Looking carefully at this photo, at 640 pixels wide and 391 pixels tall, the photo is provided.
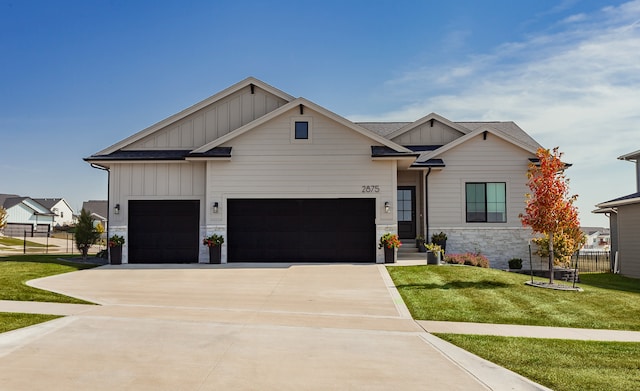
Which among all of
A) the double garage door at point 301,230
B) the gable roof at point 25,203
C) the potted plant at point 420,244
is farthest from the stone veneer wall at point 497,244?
the gable roof at point 25,203

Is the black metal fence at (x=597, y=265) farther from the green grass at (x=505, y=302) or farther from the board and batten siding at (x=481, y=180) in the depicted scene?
the green grass at (x=505, y=302)

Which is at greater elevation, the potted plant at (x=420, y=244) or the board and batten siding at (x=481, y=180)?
the board and batten siding at (x=481, y=180)

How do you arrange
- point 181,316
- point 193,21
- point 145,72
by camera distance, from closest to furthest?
1. point 181,316
2. point 193,21
3. point 145,72

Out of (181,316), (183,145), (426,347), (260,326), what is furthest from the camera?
(183,145)

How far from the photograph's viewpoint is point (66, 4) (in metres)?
17.3

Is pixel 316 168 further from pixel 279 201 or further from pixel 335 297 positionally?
pixel 335 297

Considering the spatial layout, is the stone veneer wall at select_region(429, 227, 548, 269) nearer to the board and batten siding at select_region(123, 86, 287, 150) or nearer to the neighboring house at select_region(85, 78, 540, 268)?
the neighboring house at select_region(85, 78, 540, 268)

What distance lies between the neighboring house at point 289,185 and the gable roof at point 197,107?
0.14 feet

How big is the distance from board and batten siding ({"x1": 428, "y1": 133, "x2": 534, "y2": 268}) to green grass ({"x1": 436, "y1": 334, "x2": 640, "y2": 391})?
508 inches

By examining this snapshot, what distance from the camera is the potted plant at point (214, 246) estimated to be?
19.5 m

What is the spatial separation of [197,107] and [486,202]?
12.8 meters

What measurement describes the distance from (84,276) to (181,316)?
26.0 ft

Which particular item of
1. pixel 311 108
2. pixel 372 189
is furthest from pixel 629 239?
pixel 311 108

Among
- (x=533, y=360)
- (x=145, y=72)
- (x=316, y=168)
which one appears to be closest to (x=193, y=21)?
(x=145, y=72)
